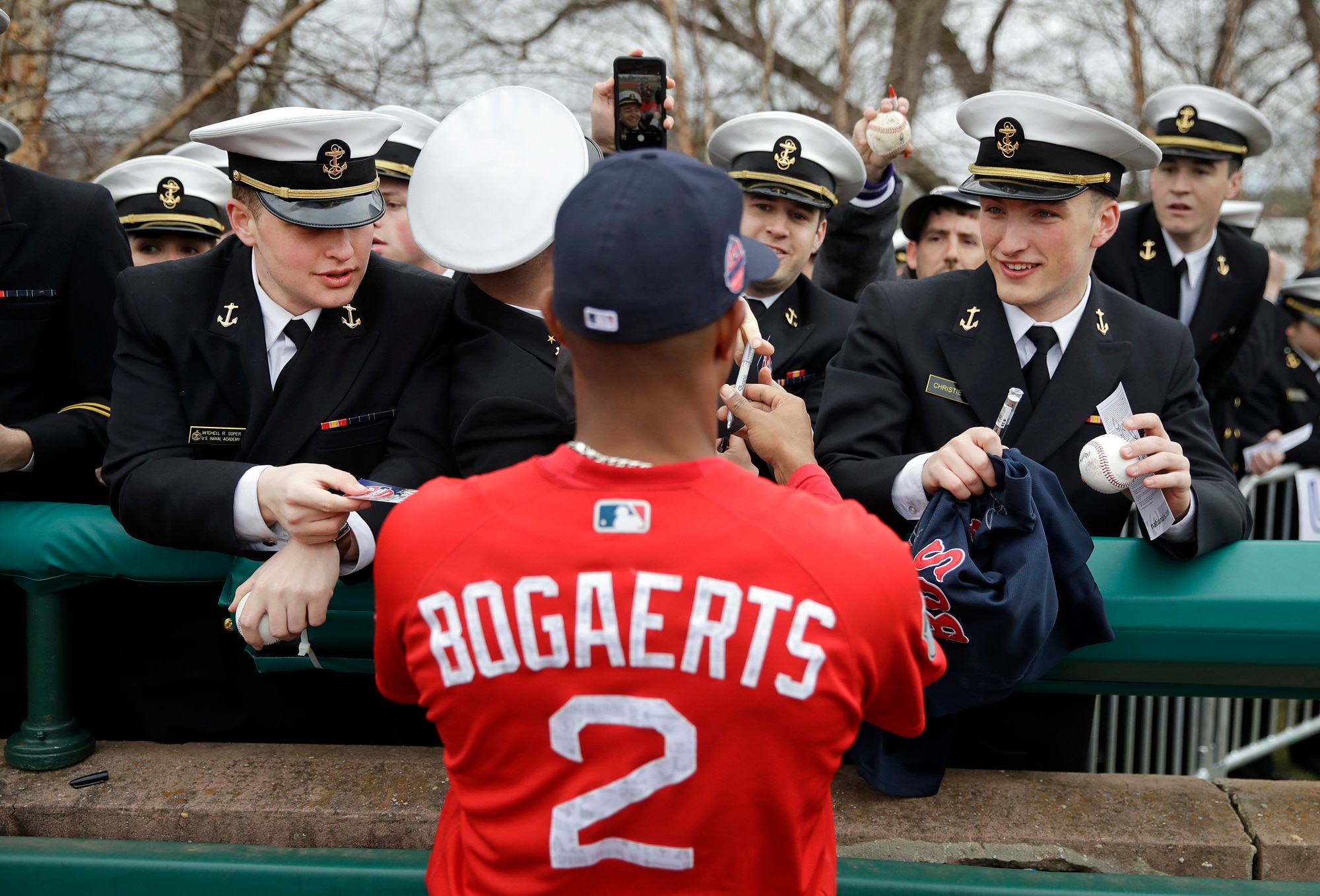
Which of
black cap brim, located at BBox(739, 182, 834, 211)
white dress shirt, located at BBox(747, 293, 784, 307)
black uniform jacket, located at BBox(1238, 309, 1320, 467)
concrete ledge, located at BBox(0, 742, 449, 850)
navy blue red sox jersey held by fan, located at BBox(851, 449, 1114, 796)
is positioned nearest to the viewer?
navy blue red sox jersey held by fan, located at BBox(851, 449, 1114, 796)

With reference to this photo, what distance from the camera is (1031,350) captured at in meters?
2.71

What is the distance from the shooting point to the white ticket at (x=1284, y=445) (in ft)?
15.8

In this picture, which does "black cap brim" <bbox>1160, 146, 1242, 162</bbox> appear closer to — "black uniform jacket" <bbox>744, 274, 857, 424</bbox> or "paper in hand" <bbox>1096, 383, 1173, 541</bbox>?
"black uniform jacket" <bbox>744, 274, 857, 424</bbox>

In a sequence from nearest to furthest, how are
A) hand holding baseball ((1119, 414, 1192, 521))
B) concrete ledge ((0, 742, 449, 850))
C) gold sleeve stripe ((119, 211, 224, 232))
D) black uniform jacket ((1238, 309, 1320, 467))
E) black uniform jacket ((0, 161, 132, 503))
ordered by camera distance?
hand holding baseball ((1119, 414, 1192, 521)) < concrete ledge ((0, 742, 449, 850)) < black uniform jacket ((0, 161, 132, 503)) < gold sleeve stripe ((119, 211, 224, 232)) < black uniform jacket ((1238, 309, 1320, 467))

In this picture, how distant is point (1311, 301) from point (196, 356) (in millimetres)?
5653

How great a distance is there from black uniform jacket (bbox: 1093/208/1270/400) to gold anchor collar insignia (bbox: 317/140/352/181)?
3.07 m

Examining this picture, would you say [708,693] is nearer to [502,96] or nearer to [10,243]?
[502,96]

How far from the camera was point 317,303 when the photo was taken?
8.07 ft

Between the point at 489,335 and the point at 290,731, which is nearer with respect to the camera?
the point at 489,335

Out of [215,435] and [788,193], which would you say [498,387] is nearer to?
[215,435]

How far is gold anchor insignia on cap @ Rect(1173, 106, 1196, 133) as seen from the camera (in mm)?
4663

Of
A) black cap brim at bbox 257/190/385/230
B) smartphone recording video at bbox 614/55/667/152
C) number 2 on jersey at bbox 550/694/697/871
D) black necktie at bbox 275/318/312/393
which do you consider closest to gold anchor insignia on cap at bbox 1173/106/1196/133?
smartphone recording video at bbox 614/55/667/152

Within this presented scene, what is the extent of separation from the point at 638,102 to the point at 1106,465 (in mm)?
1253

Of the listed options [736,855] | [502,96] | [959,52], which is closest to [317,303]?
[502,96]
